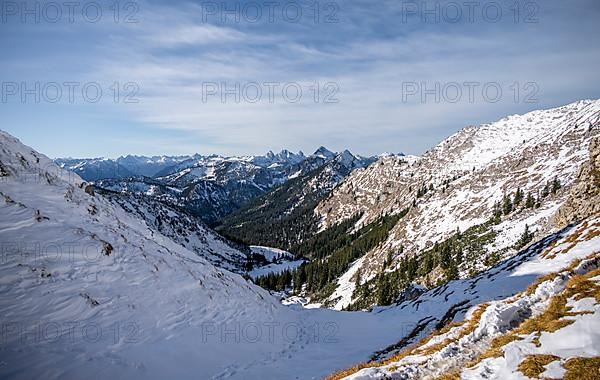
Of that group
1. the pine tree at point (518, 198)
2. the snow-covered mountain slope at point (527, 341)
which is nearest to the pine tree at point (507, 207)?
the pine tree at point (518, 198)

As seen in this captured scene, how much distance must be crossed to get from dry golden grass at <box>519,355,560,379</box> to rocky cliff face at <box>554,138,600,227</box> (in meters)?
41.0

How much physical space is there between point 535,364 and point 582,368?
3.94 feet

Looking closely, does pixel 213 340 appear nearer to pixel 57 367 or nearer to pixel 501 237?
pixel 57 367

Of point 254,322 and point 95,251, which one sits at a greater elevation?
point 95,251

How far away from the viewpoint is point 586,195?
143 ft

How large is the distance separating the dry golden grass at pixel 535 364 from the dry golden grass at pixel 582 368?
0.52 m

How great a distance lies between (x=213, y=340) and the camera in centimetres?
2611

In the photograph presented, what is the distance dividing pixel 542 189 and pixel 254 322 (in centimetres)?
9651

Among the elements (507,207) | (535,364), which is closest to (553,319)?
(535,364)

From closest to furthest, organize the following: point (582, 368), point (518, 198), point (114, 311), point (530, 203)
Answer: point (582, 368) → point (114, 311) → point (530, 203) → point (518, 198)

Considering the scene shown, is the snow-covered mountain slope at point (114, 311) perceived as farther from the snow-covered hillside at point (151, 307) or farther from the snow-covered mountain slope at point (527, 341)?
the snow-covered mountain slope at point (527, 341)

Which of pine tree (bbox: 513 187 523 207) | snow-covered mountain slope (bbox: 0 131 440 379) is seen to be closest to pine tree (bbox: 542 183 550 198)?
pine tree (bbox: 513 187 523 207)

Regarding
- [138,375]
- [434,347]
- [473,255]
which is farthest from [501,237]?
[138,375]

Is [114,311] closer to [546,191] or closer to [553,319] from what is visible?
[553,319]
